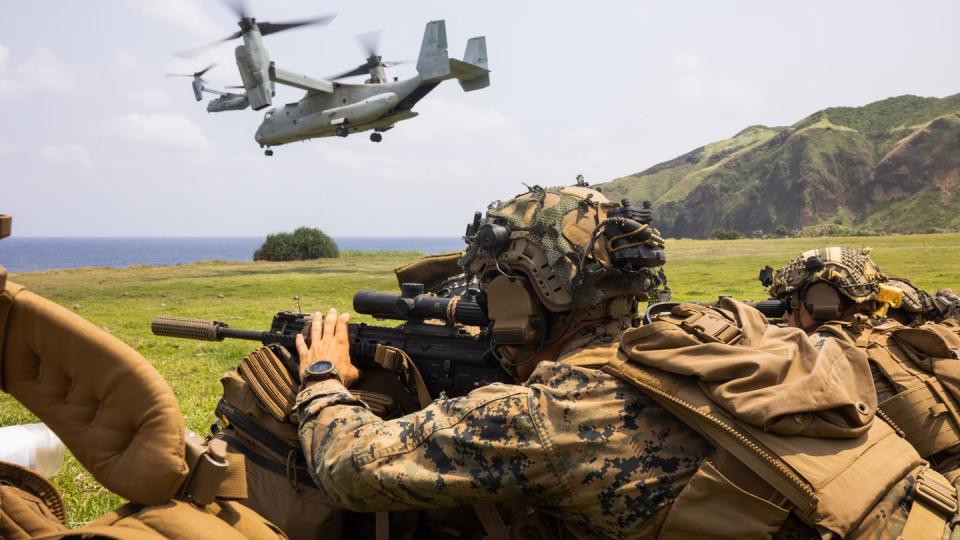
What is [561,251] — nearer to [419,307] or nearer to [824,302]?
[419,307]

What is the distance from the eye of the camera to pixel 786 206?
357ft

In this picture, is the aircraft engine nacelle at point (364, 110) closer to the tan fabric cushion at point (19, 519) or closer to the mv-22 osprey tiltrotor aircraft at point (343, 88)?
the mv-22 osprey tiltrotor aircraft at point (343, 88)

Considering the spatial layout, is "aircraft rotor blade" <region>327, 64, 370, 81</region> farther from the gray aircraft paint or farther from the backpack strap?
the backpack strap

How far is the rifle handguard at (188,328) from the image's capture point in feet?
16.2

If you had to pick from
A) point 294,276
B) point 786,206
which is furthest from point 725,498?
point 786,206

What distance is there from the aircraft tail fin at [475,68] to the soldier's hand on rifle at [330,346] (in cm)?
3857

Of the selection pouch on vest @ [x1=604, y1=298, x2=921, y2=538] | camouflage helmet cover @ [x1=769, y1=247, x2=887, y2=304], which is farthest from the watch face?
camouflage helmet cover @ [x1=769, y1=247, x2=887, y2=304]

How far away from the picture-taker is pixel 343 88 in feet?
132

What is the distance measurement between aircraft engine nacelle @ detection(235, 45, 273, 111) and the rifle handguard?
36.0 metres

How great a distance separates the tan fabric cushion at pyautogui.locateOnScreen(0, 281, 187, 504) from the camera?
2.26 meters

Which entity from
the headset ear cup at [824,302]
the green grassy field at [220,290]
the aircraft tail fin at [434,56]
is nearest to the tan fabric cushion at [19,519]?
the green grassy field at [220,290]

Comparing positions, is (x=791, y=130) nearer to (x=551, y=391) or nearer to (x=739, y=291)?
(x=739, y=291)

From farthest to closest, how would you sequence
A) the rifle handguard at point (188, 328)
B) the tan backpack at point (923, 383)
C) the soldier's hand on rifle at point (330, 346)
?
1. the rifle handguard at point (188, 328)
2. the tan backpack at point (923, 383)
3. the soldier's hand on rifle at point (330, 346)

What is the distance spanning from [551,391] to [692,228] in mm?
127203
